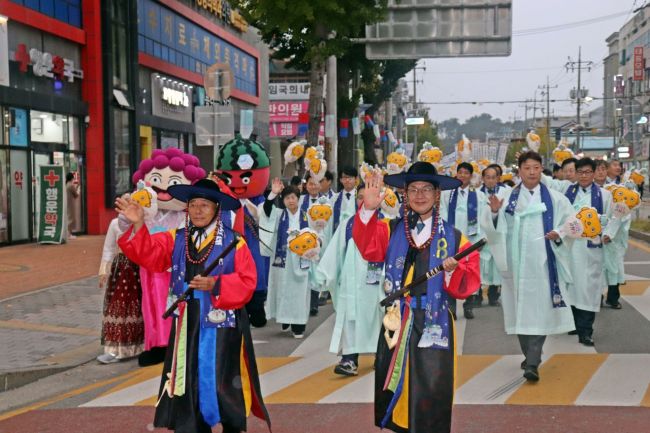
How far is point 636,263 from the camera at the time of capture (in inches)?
626

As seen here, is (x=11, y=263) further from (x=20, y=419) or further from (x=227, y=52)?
(x=227, y=52)

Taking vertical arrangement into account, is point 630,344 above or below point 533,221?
below

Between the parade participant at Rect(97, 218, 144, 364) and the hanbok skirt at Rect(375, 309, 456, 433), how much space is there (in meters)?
3.80

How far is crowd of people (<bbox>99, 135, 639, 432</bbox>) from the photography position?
186 inches

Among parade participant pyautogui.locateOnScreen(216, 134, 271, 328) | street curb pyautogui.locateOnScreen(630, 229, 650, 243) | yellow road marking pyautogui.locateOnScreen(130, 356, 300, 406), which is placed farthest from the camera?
street curb pyautogui.locateOnScreen(630, 229, 650, 243)

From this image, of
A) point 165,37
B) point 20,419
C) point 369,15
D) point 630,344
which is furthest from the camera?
point 165,37

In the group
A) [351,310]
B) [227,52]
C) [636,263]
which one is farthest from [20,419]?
[227,52]

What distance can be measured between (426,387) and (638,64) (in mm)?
71048

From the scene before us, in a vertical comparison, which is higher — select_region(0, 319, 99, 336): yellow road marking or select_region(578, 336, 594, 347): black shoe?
select_region(578, 336, 594, 347): black shoe

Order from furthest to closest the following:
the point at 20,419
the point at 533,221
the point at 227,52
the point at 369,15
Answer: the point at 227,52, the point at 369,15, the point at 533,221, the point at 20,419

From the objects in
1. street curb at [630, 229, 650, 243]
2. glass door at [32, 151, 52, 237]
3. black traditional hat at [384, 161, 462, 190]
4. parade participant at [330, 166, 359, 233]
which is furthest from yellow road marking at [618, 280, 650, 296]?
glass door at [32, 151, 52, 237]

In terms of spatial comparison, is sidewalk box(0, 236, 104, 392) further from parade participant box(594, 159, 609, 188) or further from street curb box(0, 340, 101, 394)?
parade participant box(594, 159, 609, 188)

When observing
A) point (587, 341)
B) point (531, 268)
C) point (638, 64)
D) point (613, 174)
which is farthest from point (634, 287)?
point (638, 64)

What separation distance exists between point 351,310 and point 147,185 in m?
2.14
